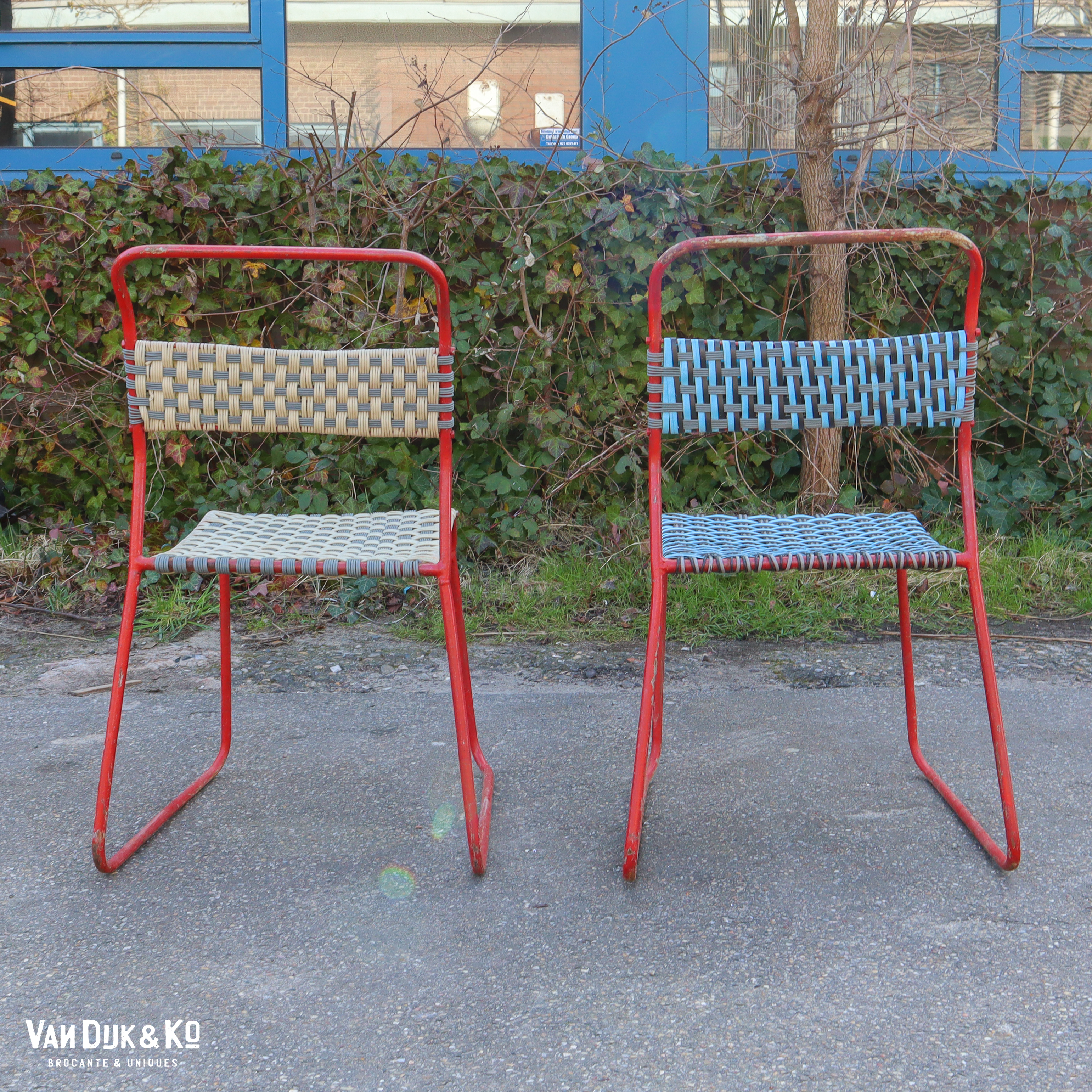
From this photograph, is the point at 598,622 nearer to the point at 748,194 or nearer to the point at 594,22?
the point at 748,194

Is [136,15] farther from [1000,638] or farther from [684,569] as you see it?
[1000,638]

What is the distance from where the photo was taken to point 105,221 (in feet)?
12.0

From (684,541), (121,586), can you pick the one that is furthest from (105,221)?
(684,541)

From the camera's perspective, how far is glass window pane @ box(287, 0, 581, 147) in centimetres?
445

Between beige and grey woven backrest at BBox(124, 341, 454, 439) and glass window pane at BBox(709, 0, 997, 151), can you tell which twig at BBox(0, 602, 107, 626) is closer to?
beige and grey woven backrest at BBox(124, 341, 454, 439)

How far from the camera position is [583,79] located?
4285 millimetres

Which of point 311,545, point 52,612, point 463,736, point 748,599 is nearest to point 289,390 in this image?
point 311,545

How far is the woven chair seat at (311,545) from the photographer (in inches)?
69.6

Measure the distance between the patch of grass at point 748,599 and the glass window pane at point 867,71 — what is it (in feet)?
5.16

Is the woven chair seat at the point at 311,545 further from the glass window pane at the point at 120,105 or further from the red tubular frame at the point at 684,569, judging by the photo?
the glass window pane at the point at 120,105

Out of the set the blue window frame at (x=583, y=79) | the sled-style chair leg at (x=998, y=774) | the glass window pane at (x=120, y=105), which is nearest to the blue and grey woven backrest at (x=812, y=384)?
the sled-style chair leg at (x=998, y=774)

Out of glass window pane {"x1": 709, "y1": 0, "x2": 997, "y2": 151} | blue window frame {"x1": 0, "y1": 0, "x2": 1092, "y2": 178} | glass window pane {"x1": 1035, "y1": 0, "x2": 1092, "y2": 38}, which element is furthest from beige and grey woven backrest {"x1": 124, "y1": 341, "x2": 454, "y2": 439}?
glass window pane {"x1": 1035, "y1": 0, "x2": 1092, "y2": 38}

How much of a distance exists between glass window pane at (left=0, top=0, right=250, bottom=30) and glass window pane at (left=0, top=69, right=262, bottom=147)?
7.5 inches

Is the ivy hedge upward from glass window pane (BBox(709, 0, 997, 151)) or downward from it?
downward
